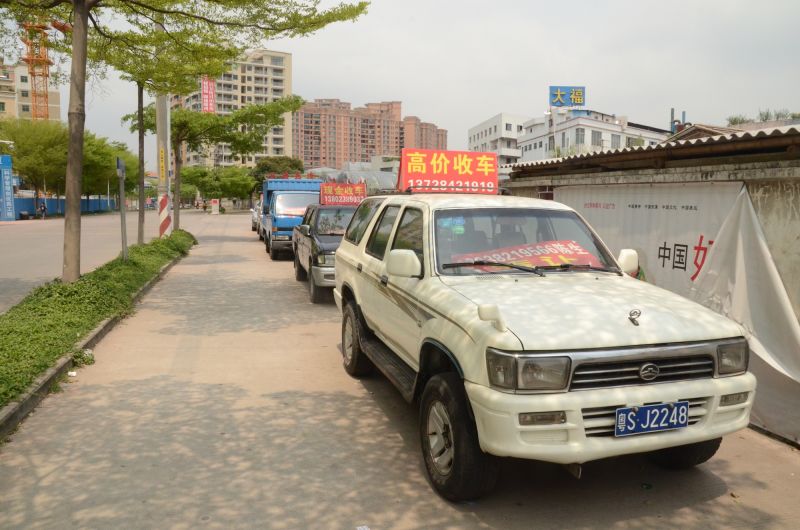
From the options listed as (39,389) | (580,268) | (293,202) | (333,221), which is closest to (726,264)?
(580,268)

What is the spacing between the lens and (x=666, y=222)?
586cm

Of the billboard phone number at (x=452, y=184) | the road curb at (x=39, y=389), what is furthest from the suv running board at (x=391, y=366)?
the billboard phone number at (x=452, y=184)

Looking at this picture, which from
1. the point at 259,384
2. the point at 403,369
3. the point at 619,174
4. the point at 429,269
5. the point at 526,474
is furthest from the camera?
the point at 619,174

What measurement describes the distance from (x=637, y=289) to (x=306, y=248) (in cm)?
780

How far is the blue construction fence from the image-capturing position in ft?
153

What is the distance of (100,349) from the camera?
6.86m

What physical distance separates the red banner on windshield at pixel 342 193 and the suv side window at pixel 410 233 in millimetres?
10542

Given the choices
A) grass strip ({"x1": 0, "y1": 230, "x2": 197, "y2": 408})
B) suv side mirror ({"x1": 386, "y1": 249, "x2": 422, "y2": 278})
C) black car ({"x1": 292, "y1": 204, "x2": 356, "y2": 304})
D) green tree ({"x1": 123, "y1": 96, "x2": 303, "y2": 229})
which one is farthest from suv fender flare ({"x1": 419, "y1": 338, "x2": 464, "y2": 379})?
green tree ({"x1": 123, "y1": 96, "x2": 303, "y2": 229})

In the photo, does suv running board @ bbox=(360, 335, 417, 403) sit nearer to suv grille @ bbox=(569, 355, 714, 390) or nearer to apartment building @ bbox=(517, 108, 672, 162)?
suv grille @ bbox=(569, 355, 714, 390)

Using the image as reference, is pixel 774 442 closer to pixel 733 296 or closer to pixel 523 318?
pixel 733 296

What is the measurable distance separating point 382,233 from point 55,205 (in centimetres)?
6106

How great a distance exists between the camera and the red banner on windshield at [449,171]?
8273mm

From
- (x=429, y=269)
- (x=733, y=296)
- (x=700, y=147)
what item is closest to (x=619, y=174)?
(x=700, y=147)

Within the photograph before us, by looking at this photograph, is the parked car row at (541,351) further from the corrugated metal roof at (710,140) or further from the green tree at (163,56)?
the green tree at (163,56)
